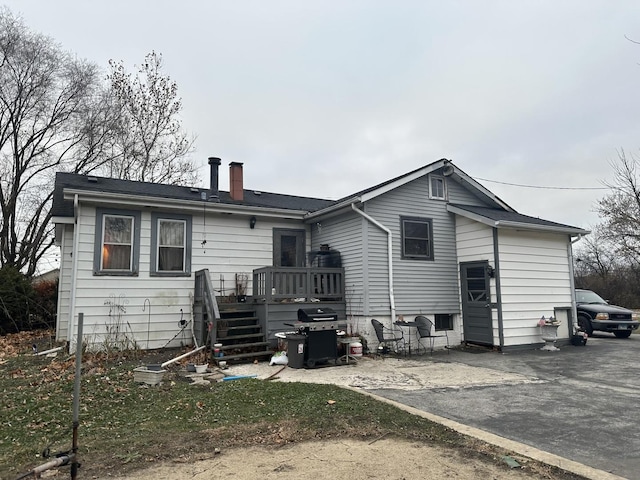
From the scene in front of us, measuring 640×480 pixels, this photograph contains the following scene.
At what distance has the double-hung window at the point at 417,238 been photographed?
11102mm

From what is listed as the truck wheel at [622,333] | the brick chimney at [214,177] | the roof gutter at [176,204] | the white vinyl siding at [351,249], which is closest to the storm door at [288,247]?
the roof gutter at [176,204]

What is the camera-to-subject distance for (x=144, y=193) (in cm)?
1061

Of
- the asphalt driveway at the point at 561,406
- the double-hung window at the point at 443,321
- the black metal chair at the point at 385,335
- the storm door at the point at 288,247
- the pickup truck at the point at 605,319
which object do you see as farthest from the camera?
the pickup truck at the point at 605,319

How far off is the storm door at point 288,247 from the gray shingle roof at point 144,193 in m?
0.73

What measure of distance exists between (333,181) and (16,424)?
2557 centimetres

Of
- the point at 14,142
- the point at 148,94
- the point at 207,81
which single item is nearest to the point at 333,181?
the point at 148,94

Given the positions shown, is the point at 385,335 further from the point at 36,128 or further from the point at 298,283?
the point at 36,128

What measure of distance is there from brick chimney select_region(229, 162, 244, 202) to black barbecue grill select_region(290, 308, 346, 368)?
17.1 feet

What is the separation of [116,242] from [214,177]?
3.53 metres

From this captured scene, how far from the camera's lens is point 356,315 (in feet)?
34.6

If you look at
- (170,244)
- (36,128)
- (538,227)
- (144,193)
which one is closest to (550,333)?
(538,227)

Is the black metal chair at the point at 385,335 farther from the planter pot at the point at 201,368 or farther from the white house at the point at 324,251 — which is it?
the planter pot at the point at 201,368

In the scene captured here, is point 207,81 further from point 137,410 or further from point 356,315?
point 137,410

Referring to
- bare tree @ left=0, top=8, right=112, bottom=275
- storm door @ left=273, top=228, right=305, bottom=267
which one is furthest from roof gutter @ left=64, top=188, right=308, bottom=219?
bare tree @ left=0, top=8, right=112, bottom=275
